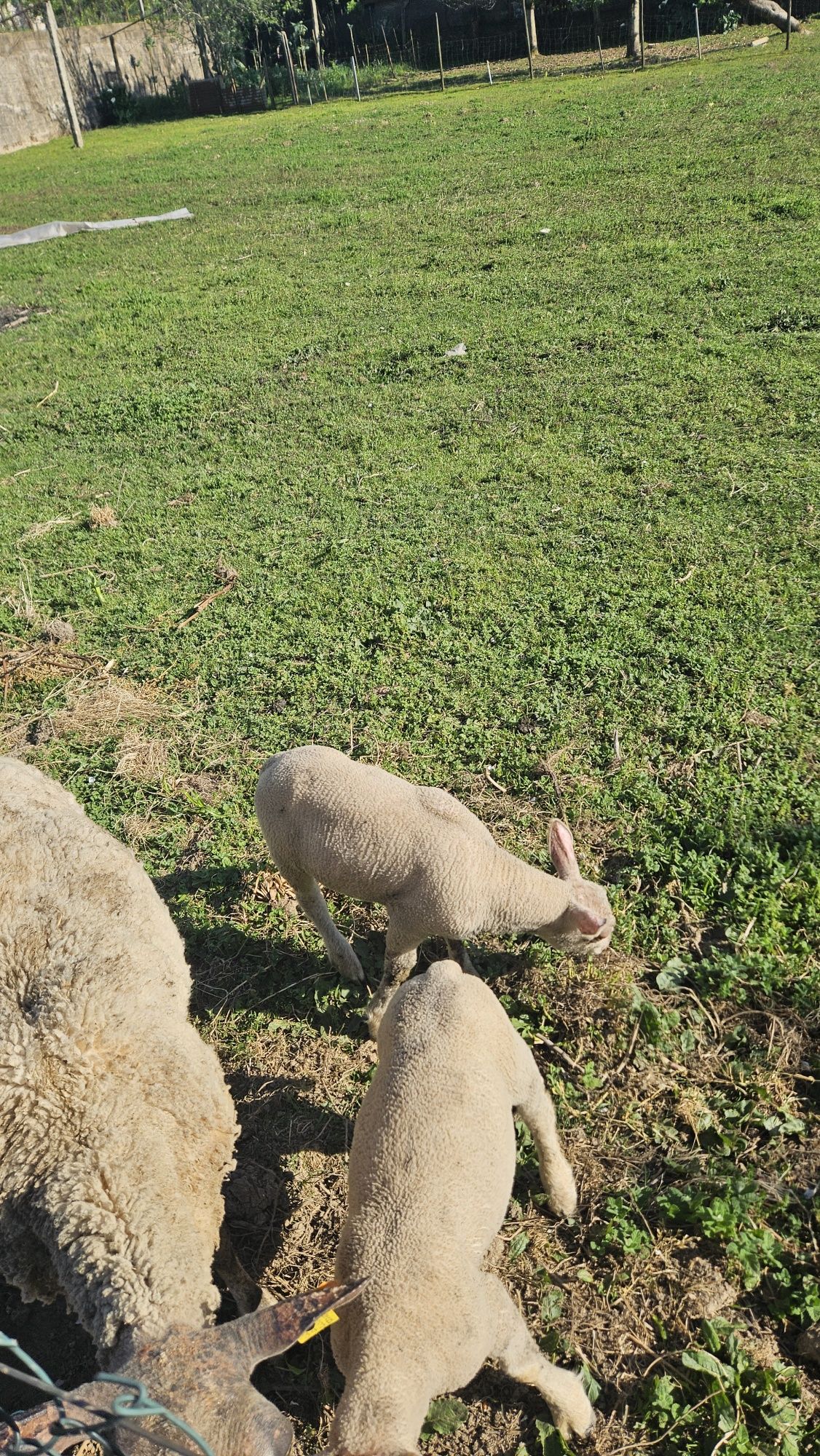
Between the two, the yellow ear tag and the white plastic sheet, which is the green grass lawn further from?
the white plastic sheet

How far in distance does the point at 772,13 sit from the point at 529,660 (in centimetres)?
3041

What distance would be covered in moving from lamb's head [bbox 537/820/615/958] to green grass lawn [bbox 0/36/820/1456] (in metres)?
0.18

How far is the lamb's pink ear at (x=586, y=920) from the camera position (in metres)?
3.88

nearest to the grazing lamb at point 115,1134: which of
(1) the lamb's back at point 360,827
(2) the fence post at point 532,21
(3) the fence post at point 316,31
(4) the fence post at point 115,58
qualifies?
(1) the lamb's back at point 360,827

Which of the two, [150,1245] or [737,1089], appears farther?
[737,1089]

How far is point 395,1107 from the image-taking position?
117 inches

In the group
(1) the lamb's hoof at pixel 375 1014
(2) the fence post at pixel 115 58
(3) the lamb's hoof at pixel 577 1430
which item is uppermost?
(2) the fence post at pixel 115 58

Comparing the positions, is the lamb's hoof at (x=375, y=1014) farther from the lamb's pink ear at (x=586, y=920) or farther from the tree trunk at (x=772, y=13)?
the tree trunk at (x=772, y=13)

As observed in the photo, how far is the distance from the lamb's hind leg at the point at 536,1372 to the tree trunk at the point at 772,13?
32.7m

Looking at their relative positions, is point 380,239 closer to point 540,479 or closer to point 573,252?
point 573,252

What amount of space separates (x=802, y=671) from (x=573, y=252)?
8.98 metres

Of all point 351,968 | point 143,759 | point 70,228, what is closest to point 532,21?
point 70,228

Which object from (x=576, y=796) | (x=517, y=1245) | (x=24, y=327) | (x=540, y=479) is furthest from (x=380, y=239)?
(x=517, y=1245)

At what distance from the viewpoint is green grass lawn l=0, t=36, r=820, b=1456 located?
325 centimetres
